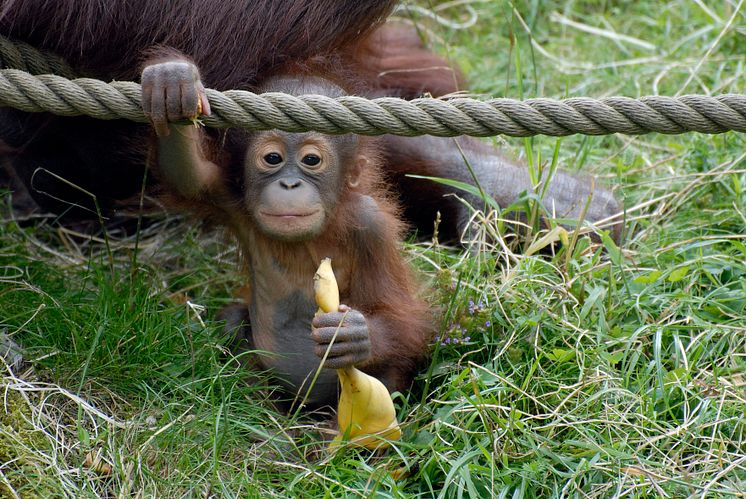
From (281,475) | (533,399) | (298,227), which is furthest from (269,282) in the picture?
(533,399)

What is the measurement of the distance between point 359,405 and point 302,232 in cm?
47

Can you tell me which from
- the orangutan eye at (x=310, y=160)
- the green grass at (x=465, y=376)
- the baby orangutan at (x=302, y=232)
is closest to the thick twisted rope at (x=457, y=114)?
the baby orangutan at (x=302, y=232)

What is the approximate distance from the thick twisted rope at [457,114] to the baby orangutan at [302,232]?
26 cm

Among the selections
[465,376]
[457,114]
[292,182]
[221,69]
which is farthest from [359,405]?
[221,69]

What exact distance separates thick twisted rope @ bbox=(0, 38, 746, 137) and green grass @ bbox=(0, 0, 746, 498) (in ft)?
2.15

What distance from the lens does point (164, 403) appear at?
2.74m

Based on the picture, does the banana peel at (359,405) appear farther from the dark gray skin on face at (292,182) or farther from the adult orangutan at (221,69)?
the adult orangutan at (221,69)

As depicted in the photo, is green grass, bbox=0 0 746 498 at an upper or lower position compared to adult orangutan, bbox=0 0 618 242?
lower

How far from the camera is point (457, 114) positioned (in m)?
2.41

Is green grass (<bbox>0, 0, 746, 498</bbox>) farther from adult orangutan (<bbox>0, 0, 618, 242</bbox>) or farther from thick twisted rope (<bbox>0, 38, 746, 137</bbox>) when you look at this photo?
thick twisted rope (<bbox>0, 38, 746, 137</bbox>)

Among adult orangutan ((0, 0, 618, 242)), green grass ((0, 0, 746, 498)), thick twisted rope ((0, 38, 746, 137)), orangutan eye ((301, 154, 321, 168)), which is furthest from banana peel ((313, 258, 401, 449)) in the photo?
adult orangutan ((0, 0, 618, 242))

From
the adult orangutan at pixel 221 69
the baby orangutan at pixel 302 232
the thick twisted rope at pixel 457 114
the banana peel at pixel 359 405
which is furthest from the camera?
the adult orangutan at pixel 221 69

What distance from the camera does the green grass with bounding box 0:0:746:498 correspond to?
8.07 feet

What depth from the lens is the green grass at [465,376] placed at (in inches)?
96.8
